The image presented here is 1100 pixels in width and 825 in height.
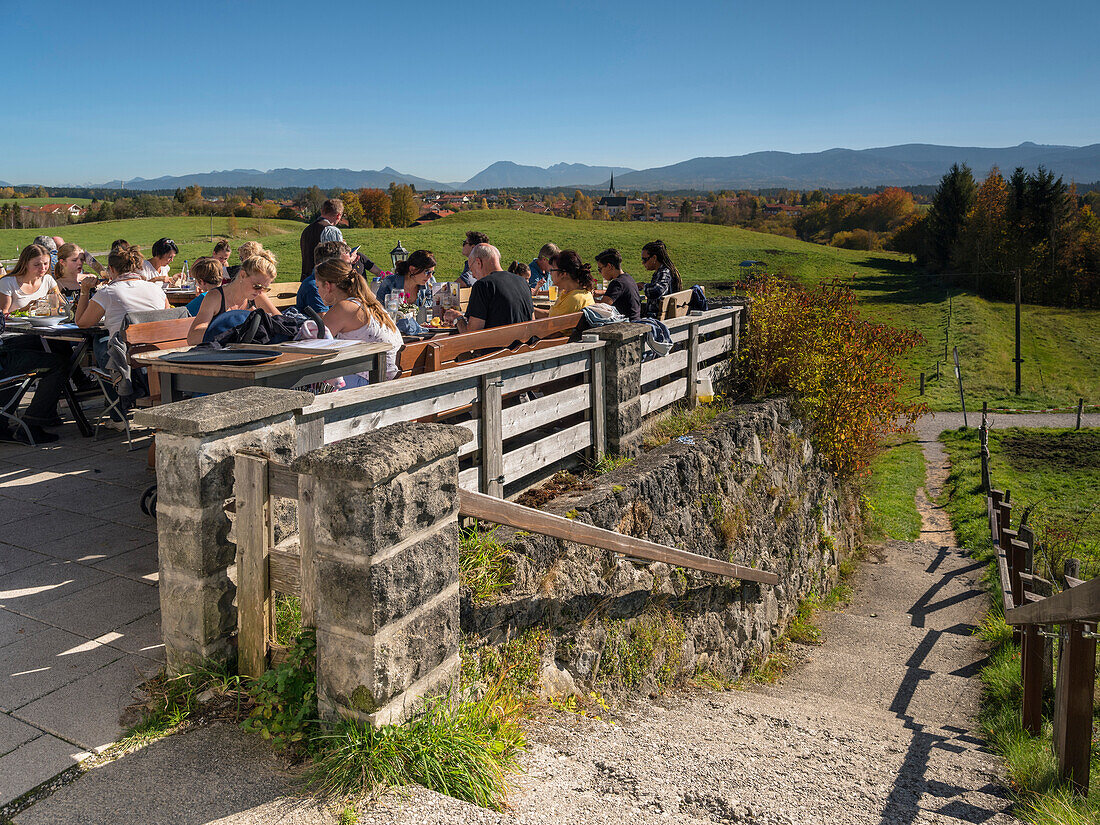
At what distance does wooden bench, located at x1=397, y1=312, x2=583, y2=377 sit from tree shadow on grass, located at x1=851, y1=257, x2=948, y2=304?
47496 mm

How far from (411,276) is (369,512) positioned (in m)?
5.91

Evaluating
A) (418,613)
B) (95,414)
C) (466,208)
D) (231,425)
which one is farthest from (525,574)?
(466,208)

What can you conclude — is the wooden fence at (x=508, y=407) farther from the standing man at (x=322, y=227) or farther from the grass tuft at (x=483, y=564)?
the standing man at (x=322, y=227)

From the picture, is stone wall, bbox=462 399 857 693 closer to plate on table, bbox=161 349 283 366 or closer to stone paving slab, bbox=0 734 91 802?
plate on table, bbox=161 349 283 366

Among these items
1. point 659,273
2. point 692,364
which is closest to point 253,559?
point 692,364

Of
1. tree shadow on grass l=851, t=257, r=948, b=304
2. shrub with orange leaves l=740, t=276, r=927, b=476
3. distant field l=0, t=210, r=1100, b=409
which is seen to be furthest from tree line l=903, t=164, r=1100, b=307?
shrub with orange leaves l=740, t=276, r=927, b=476

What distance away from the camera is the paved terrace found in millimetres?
2980

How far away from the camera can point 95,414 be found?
7.63 metres

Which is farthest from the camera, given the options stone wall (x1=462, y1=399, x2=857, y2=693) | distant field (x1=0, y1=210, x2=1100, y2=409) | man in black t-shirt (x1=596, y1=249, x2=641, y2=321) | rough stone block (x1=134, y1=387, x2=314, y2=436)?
distant field (x1=0, y1=210, x2=1100, y2=409)

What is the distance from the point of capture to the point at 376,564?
9.46 ft

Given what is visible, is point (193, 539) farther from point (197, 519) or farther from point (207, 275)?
point (207, 275)

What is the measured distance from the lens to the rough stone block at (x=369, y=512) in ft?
9.36

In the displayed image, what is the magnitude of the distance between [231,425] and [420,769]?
1523 millimetres

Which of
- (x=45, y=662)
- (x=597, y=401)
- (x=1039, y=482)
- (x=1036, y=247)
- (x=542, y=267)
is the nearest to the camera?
(x=45, y=662)
